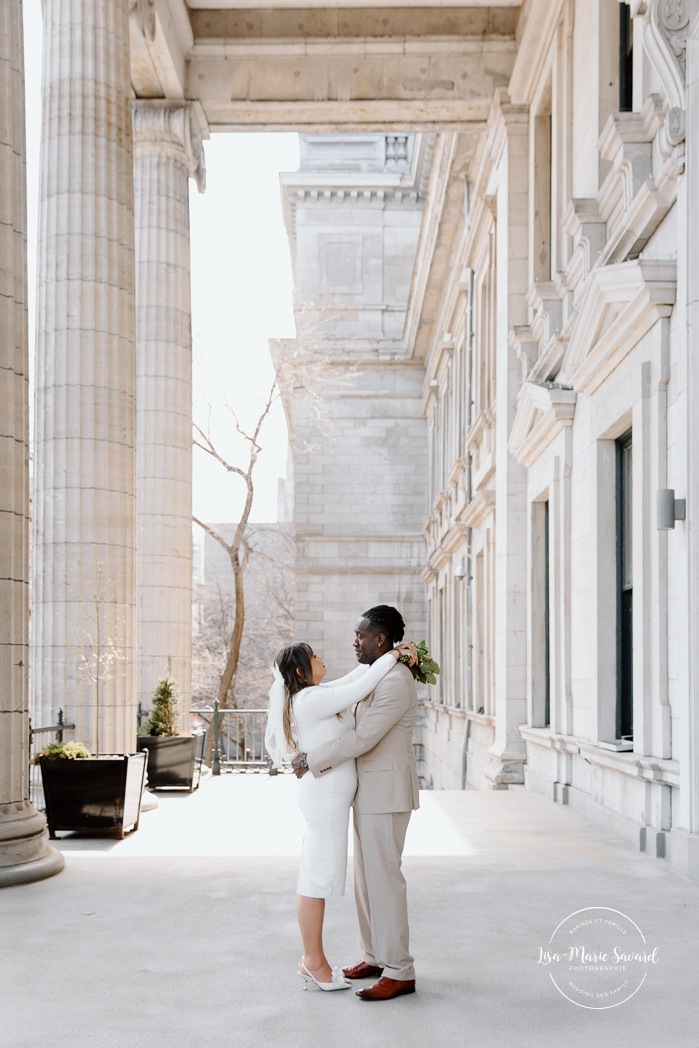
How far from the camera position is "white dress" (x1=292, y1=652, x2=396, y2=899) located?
231 inches

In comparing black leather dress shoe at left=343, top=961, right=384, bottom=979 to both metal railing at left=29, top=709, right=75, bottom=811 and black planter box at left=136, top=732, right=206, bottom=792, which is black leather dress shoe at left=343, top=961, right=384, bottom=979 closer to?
metal railing at left=29, top=709, right=75, bottom=811

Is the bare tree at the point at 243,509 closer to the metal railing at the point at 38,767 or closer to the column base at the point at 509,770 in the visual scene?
the column base at the point at 509,770

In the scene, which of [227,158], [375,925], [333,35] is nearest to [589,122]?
[333,35]

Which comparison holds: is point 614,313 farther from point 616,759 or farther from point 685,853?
point 685,853

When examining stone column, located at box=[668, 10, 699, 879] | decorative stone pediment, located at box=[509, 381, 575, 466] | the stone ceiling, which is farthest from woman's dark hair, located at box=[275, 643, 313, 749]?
the stone ceiling

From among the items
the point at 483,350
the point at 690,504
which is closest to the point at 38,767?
the point at 690,504

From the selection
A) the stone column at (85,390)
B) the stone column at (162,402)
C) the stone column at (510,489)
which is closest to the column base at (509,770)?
the stone column at (510,489)

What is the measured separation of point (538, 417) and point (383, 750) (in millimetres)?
10435

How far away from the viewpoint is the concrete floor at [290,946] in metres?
5.34

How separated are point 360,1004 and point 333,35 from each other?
57.4 ft

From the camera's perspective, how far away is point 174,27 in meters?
19.3

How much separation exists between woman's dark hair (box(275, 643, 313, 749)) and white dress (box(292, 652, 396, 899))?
0.04 metres

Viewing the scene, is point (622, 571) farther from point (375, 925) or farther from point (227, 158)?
point (227, 158)

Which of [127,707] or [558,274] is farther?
[558,274]
